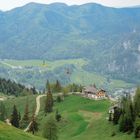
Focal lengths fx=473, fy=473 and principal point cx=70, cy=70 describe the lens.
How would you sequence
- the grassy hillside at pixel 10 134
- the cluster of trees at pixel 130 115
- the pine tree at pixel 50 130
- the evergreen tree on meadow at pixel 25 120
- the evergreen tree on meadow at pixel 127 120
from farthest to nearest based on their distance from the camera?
the evergreen tree on meadow at pixel 25 120 → the pine tree at pixel 50 130 → the evergreen tree on meadow at pixel 127 120 → the cluster of trees at pixel 130 115 → the grassy hillside at pixel 10 134

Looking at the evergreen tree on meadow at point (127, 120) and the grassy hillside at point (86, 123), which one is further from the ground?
the evergreen tree on meadow at point (127, 120)

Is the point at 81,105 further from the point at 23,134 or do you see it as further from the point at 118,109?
the point at 23,134

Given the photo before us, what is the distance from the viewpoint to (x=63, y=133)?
151250 mm

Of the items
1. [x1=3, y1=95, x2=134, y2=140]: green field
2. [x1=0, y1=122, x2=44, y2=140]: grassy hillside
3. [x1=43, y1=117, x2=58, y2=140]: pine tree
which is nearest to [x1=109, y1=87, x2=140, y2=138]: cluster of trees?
[x1=3, y1=95, x2=134, y2=140]: green field

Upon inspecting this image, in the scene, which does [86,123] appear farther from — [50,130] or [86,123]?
[50,130]

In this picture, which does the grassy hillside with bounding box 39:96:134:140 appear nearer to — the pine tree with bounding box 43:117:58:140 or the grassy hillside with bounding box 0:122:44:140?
the pine tree with bounding box 43:117:58:140

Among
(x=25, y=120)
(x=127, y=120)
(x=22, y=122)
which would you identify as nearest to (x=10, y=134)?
(x=127, y=120)

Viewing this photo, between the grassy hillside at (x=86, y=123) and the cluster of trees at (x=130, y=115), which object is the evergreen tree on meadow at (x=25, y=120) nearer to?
the grassy hillside at (x=86, y=123)

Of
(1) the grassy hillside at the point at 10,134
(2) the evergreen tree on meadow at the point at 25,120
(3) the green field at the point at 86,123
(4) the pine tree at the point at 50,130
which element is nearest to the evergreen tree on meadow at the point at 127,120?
(3) the green field at the point at 86,123

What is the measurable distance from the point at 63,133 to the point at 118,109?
22141 mm

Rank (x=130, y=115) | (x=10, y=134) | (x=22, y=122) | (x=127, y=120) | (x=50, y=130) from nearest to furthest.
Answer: (x=10, y=134) → (x=127, y=120) → (x=130, y=115) → (x=50, y=130) → (x=22, y=122)

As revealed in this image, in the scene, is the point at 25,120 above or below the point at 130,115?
below

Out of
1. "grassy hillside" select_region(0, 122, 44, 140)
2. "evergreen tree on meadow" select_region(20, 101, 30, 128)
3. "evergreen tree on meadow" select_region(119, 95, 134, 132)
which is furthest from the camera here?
"evergreen tree on meadow" select_region(20, 101, 30, 128)

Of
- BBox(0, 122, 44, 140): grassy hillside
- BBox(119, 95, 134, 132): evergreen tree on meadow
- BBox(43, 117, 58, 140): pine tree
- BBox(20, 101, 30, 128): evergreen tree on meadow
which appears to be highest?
BBox(0, 122, 44, 140): grassy hillside
